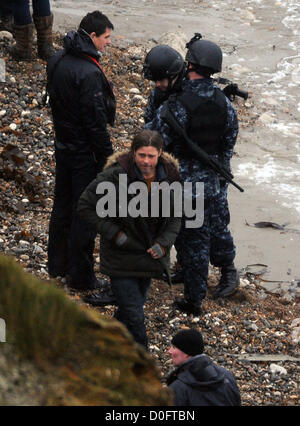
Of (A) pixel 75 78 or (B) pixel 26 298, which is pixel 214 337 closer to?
(A) pixel 75 78

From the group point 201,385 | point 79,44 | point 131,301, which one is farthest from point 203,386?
point 79,44

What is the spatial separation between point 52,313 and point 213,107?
340 centimetres

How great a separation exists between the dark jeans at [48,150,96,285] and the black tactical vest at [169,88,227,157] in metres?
0.74

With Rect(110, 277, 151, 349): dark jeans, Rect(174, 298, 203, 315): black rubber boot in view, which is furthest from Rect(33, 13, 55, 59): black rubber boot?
Rect(110, 277, 151, 349): dark jeans

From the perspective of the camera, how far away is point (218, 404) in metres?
4.13

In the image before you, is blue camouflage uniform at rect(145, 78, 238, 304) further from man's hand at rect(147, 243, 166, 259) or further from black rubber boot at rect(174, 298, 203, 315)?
man's hand at rect(147, 243, 166, 259)

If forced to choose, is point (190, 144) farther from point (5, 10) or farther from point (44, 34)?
point (5, 10)

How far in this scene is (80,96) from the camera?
5672mm

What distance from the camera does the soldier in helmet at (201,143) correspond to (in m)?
5.81

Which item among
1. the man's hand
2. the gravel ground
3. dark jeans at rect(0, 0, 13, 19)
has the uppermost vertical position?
dark jeans at rect(0, 0, 13, 19)

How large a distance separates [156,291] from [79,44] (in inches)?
86.0

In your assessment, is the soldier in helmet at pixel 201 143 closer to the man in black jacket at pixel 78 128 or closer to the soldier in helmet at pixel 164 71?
the soldier in helmet at pixel 164 71

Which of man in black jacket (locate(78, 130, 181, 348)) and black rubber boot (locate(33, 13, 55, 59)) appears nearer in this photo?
man in black jacket (locate(78, 130, 181, 348))

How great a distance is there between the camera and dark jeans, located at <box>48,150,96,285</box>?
5984 millimetres
